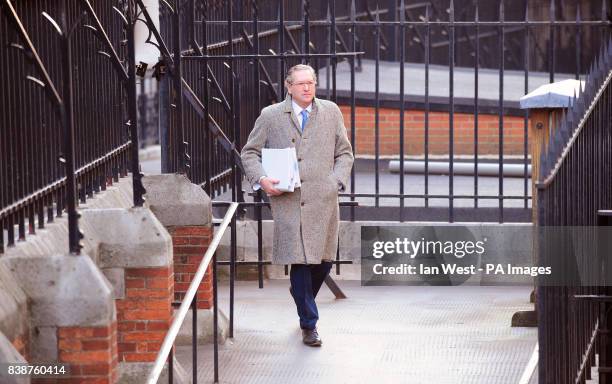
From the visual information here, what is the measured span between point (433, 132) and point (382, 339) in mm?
7316

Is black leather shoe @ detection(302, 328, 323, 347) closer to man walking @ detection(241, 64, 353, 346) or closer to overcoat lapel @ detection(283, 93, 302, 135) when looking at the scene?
man walking @ detection(241, 64, 353, 346)

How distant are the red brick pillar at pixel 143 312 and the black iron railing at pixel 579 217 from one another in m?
2.06

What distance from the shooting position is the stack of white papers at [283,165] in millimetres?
8555

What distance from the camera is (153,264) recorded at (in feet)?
23.4

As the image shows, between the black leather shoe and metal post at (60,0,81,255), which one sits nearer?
metal post at (60,0,81,255)

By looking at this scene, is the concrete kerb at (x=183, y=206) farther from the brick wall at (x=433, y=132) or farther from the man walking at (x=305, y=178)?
the brick wall at (x=433, y=132)

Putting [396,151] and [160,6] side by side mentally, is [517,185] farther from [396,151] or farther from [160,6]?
[160,6]

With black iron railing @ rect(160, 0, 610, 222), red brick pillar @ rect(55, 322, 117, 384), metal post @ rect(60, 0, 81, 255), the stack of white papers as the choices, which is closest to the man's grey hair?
the stack of white papers

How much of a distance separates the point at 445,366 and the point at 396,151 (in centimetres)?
804

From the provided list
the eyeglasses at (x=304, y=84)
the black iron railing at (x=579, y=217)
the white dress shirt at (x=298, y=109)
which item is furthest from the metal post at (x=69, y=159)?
the white dress shirt at (x=298, y=109)

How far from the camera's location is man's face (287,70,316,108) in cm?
862

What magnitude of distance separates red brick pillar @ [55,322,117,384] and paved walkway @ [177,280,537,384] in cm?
168

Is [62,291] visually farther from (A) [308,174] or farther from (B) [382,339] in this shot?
(B) [382,339]

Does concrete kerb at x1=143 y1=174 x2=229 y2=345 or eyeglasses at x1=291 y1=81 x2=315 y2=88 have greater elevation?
eyeglasses at x1=291 y1=81 x2=315 y2=88
